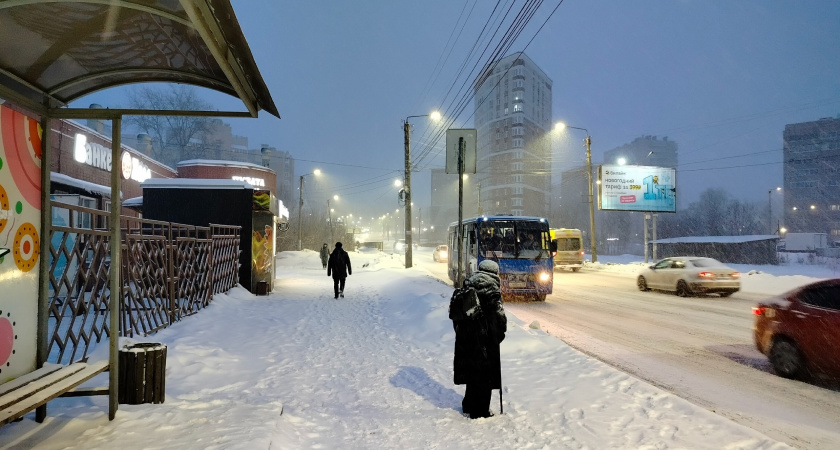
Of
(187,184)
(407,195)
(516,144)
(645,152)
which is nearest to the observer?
(187,184)

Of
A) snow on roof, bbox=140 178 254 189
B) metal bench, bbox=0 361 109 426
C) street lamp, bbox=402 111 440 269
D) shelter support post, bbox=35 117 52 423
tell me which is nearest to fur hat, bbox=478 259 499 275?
metal bench, bbox=0 361 109 426

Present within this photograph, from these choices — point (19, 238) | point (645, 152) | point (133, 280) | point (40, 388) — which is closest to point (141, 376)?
point (40, 388)

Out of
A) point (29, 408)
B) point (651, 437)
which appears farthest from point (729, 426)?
point (29, 408)

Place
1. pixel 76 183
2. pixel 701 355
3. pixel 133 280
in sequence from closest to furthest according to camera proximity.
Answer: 1. pixel 701 355
2. pixel 133 280
3. pixel 76 183

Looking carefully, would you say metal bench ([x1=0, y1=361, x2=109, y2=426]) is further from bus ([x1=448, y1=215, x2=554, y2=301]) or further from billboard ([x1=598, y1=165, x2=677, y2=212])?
billboard ([x1=598, y1=165, x2=677, y2=212])

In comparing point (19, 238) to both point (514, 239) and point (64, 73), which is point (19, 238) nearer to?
point (64, 73)

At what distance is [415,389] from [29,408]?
3892mm

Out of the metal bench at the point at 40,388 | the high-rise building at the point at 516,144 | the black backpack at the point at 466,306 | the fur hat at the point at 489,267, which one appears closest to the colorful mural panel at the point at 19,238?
the metal bench at the point at 40,388

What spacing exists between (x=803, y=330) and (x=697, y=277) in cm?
1123

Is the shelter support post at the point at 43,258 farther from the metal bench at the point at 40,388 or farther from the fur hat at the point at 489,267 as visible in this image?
the fur hat at the point at 489,267

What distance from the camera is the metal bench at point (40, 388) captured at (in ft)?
10.9

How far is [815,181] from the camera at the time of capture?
9319cm

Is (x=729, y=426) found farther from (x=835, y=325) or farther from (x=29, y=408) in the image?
(x=29, y=408)

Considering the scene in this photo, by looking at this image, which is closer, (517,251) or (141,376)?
(141,376)
